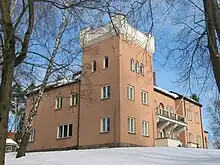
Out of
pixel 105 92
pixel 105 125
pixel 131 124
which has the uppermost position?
pixel 105 92

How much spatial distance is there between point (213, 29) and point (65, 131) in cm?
2440

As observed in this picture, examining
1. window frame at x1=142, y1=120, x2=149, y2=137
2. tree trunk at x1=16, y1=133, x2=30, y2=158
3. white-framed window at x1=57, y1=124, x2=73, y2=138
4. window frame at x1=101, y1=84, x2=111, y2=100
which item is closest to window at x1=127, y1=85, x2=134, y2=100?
window frame at x1=101, y1=84, x2=111, y2=100

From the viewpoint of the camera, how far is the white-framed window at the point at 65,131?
30.7 metres

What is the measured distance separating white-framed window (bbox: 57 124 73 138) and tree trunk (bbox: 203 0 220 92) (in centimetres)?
2340

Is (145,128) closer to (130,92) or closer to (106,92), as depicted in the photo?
(130,92)

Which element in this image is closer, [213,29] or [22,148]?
[213,29]

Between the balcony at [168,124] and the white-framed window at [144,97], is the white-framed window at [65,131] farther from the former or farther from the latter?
the balcony at [168,124]

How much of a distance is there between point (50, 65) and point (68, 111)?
2145 cm

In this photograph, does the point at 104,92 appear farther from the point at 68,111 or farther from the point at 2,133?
the point at 2,133

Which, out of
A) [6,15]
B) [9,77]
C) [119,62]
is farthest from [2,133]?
[119,62]

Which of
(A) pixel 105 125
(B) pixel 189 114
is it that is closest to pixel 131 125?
(A) pixel 105 125

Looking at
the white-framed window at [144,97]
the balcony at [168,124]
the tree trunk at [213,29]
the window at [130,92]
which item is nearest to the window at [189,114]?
the balcony at [168,124]

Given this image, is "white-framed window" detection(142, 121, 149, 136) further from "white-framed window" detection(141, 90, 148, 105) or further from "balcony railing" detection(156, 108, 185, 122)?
"balcony railing" detection(156, 108, 185, 122)

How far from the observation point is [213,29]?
8.59 metres
